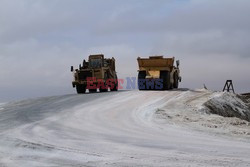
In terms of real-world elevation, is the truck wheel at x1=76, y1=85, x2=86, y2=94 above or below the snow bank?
above

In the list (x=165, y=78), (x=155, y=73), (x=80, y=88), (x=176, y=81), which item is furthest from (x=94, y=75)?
(x=176, y=81)

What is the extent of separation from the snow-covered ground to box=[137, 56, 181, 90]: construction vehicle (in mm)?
11453

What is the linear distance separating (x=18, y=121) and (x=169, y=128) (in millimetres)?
5472

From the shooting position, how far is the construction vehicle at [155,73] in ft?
88.8

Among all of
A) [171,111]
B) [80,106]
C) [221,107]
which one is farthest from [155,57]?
[171,111]

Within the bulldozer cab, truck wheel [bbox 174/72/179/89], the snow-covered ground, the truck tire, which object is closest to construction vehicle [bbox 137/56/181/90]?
the truck tire

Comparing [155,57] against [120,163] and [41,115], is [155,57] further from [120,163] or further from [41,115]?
[120,163]

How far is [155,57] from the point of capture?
27.6 m

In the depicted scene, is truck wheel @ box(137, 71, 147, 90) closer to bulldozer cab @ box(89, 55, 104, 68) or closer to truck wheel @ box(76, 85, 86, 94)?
bulldozer cab @ box(89, 55, 104, 68)

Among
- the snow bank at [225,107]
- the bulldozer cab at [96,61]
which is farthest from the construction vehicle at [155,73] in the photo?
the snow bank at [225,107]

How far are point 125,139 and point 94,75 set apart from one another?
61.2 ft

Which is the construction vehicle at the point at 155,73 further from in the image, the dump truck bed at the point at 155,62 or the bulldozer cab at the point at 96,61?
the bulldozer cab at the point at 96,61

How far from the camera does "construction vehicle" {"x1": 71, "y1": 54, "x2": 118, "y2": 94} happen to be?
27.7 metres

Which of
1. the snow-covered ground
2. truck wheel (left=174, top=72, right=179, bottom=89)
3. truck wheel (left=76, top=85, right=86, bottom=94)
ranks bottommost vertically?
the snow-covered ground
